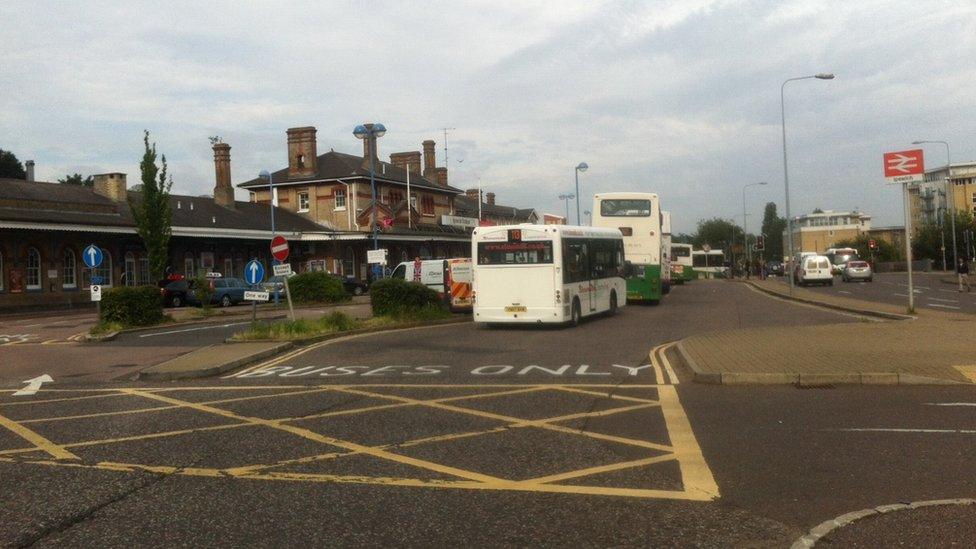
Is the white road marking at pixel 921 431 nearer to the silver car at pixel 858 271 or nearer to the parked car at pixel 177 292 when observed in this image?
the parked car at pixel 177 292

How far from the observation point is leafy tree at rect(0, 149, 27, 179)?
227 feet

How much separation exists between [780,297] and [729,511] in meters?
36.0

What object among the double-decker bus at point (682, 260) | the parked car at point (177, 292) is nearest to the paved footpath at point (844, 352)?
the parked car at point (177, 292)

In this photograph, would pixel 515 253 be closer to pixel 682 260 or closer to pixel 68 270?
pixel 68 270

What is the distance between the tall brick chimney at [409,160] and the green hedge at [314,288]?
35.9 m

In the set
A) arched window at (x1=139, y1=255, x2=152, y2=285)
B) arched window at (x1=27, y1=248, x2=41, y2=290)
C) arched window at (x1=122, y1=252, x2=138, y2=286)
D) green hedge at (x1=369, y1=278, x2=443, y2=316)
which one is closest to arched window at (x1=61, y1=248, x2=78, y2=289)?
arched window at (x1=27, y1=248, x2=41, y2=290)

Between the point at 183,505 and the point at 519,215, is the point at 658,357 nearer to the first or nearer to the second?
the point at 183,505

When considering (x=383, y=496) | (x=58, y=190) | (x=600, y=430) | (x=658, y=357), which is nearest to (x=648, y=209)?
(x=658, y=357)

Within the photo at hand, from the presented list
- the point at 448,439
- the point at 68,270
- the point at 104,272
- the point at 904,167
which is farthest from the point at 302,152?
the point at 448,439

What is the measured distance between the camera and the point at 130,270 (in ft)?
163

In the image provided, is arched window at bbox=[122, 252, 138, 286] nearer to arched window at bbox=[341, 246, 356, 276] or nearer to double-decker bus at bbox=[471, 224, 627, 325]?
arched window at bbox=[341, 246, 356, 276]

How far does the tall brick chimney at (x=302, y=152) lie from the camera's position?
2662 inches

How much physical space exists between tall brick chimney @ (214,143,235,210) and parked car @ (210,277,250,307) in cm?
1827

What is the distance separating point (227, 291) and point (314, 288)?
605 centimetres
